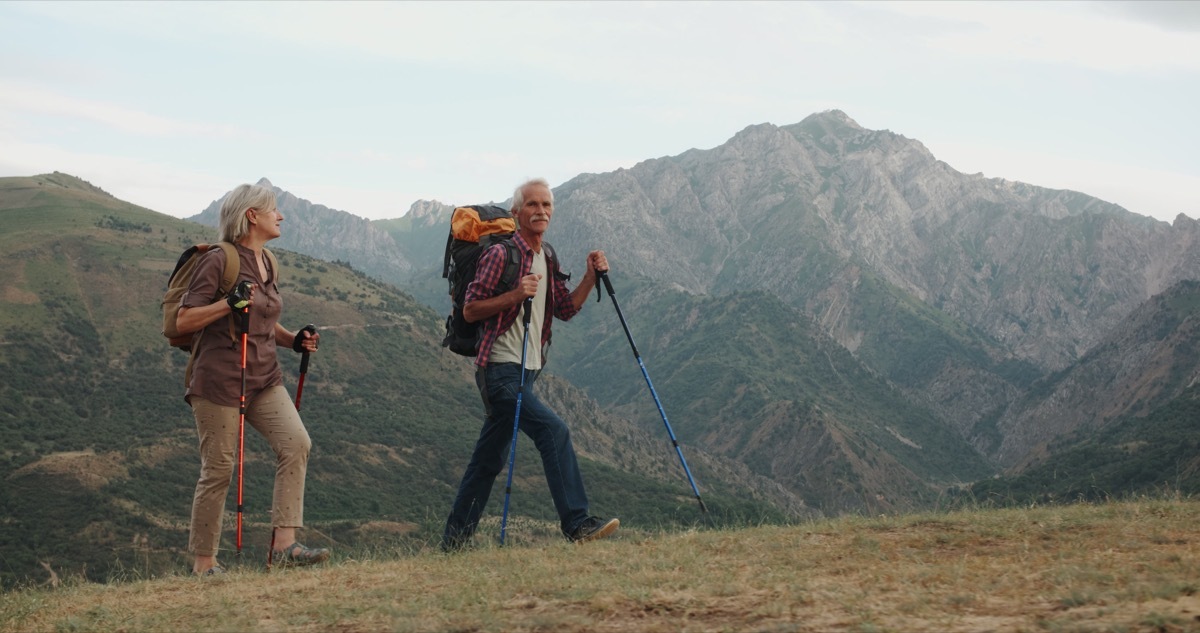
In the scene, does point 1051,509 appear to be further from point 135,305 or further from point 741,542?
point 135,305

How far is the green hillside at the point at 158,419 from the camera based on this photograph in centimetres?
6412

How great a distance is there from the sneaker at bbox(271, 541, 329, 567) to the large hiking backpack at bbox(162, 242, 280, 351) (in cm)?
171

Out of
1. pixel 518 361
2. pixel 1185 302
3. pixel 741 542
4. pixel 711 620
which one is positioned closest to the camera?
pixel 711 620

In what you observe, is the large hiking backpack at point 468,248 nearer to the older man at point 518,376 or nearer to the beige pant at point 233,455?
the older man at point 518,376

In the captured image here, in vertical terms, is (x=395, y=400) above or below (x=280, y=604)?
below

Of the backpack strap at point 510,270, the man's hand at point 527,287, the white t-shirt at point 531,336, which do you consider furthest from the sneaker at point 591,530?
the backpack strap at point 510,270

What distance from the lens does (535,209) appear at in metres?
9.30

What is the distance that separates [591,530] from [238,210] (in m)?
3.69

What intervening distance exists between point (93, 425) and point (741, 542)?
267 feet

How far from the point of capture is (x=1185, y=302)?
176125 millimetres

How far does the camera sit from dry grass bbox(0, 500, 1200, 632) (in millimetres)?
5984

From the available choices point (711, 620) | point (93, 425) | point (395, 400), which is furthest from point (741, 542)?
point (395, 400)

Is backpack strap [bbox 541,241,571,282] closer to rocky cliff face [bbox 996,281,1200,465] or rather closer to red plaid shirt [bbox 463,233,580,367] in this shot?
red plaid shirt [bbox 463,233,580,367]

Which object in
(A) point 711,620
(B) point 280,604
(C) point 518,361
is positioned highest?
(C) point 518,361
